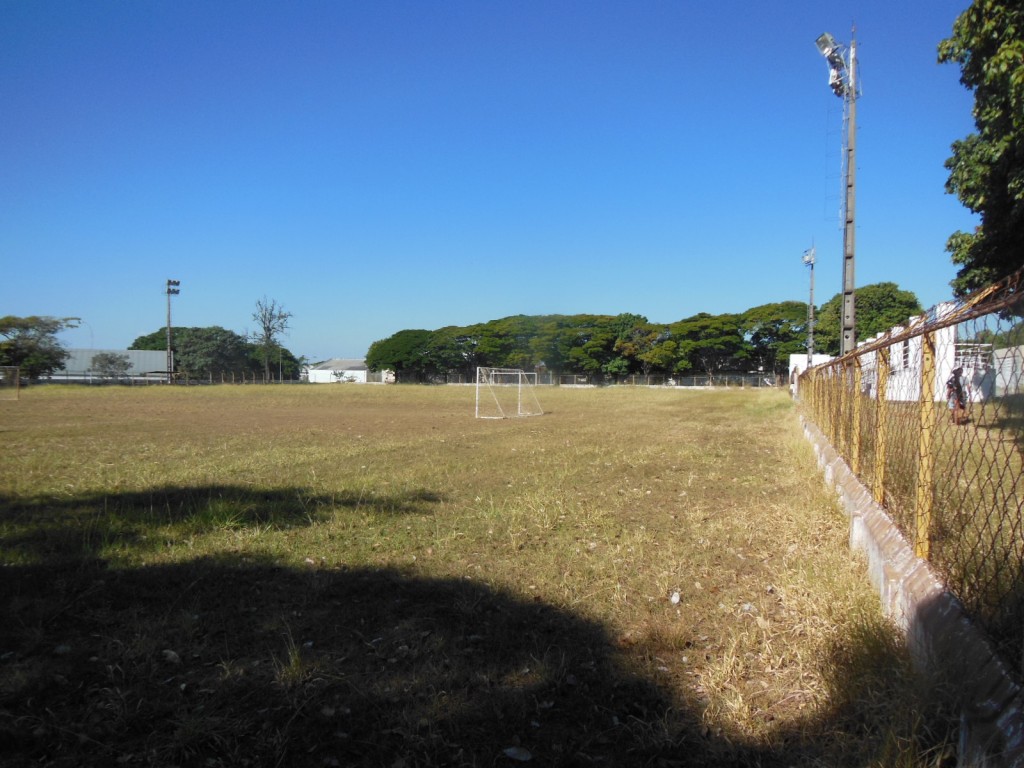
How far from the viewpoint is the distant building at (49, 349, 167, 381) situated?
7512cm

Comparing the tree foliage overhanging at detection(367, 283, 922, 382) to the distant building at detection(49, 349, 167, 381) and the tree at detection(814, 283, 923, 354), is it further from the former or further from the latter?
the distant building at detection(49, 349, 167, 381)

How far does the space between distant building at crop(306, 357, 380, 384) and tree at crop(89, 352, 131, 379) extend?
35.4 meters

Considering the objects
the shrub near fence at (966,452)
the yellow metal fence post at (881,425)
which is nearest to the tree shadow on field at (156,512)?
the yellow metal fence post at (881,425)

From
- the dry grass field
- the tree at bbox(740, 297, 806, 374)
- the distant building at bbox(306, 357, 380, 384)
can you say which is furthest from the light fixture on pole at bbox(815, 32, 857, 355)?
the distant building at bbox(306, 357, 380, 384)

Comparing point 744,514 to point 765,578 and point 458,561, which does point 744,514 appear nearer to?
point 765,578

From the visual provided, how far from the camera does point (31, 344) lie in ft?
202

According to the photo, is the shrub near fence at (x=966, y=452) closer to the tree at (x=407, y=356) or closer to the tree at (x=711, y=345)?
the tree at (x=711, y=345)

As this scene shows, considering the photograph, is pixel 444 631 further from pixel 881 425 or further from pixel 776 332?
pixel 776 332

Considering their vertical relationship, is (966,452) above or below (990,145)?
below

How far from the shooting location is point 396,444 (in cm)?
1420

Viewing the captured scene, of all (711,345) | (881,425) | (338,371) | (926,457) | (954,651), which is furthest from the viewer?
(338,371)

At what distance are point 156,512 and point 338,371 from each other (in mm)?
116584

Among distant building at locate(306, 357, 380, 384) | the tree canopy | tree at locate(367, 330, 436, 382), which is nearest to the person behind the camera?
the tree canopy

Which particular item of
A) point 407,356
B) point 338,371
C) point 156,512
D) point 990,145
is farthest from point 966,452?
point 338,371
